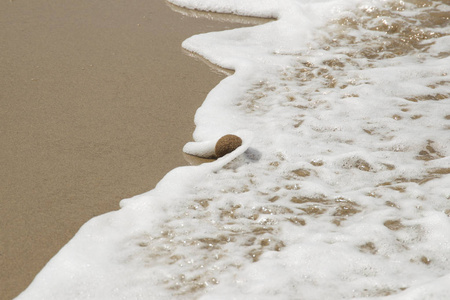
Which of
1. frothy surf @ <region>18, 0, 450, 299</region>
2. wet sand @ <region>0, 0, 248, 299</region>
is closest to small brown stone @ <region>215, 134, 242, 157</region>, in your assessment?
frothy surf @ <region>18, 0, 450, 299</region>

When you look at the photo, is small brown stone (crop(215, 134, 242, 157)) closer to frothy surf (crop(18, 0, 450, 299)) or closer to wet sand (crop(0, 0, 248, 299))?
frothy surf (crop(18, 0, 450, 299))

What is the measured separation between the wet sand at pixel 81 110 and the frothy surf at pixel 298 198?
0.13 meters

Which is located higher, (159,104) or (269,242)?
(159,104)

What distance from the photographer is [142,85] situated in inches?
138

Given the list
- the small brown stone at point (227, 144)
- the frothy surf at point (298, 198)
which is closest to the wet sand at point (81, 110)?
the frothy surf at point (298, 198)

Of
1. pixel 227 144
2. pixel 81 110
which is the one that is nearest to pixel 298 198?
pixel 227 144

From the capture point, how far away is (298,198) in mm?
2498

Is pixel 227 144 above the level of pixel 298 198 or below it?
above

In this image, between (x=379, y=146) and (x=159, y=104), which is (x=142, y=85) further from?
(x=379, y=146)

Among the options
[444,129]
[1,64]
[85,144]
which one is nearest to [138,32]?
[1,64]

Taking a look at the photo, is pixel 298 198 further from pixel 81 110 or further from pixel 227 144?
pixel 81 110

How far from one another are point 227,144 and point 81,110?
993mm

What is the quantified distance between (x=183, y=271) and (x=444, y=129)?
1903mm

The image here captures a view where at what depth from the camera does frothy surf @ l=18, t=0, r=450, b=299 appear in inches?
78.0
